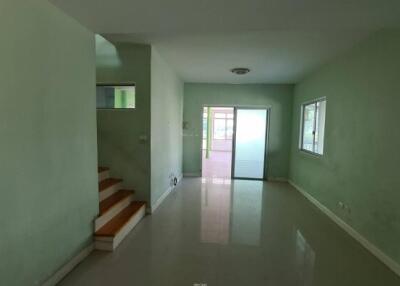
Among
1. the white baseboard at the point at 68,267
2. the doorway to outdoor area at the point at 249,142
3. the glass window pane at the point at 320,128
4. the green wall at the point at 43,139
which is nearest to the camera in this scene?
the green wall at the point at 43,139

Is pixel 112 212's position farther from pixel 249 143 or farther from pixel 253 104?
pixel 253 104

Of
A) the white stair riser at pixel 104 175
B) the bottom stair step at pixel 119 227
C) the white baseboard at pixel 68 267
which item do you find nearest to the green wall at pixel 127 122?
the white stair riser at pixel 104 175

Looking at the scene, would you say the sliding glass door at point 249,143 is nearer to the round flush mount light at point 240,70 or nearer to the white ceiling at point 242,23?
the round flush mount light at point 240,70

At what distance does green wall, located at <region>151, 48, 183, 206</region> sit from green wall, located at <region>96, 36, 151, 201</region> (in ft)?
0.41

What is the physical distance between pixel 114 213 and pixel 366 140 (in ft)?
11.1

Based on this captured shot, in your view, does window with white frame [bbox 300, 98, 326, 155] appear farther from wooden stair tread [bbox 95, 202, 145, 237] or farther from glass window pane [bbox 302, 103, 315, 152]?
wooden stair tread [bbox 95, 202, 145, 237]

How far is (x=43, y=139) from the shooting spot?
1.94m

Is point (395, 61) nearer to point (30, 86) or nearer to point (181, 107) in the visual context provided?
point (30, 86)

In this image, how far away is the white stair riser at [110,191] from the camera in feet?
10.9

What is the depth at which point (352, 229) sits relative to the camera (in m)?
3.15

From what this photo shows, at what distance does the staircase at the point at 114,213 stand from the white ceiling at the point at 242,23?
6.95 ft

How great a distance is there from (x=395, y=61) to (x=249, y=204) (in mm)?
2969

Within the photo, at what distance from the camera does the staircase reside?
271 centimetres

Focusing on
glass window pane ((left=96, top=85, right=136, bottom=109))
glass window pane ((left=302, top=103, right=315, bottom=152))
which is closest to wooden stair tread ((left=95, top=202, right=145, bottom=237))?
glass window pane ((left=96, top=85, right=136, bottom=109))
